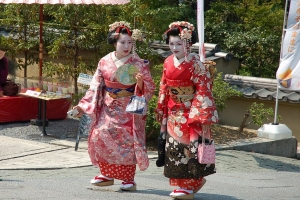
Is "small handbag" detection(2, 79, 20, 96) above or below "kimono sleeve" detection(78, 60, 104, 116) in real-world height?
below

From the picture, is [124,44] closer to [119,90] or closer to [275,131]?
[119,90]

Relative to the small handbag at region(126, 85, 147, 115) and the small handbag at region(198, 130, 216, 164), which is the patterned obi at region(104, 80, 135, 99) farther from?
the small handbag at region(198, 130, 216, 164)

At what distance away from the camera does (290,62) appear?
11.5 meters

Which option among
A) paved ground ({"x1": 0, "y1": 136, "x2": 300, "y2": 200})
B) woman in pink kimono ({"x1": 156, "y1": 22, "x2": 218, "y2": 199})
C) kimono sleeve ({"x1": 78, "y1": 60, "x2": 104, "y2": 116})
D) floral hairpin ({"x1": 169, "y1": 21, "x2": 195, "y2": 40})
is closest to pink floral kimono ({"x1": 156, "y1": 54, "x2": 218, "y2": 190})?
→ woman in pink kimono ({"x1": 156, "y1": 22, "x2": 218, "y2": 199})

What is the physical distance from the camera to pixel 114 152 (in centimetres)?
766

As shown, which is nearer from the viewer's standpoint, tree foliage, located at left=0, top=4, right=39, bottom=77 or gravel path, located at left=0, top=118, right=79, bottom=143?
gravel path, located at left=0, top=118, right=79, bottom=143

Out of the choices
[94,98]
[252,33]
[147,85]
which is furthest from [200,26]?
[252,33]

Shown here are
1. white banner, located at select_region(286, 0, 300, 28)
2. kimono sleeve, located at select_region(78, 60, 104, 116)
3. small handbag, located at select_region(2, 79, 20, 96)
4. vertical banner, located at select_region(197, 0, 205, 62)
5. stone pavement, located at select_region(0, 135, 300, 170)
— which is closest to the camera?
kimono sleeve, located at select_region(78, 60, 104, 116)

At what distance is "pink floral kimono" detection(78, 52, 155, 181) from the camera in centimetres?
765

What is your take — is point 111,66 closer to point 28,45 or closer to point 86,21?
point 86,21

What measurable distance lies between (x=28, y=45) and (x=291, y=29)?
16.8ft

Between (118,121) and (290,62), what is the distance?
470cm

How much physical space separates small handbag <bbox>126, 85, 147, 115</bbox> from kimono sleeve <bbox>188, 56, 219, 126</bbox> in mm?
534

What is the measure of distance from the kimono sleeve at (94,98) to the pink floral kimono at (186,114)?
0.81m
